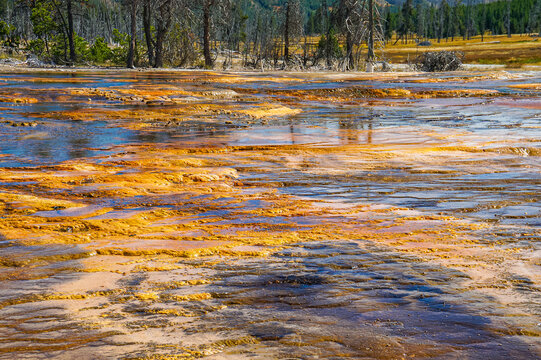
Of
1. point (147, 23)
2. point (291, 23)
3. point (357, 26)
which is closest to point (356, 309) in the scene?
point (147, 23)

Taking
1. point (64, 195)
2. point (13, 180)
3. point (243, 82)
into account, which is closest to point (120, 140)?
point (13, 180)

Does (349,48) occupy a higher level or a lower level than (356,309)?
higher

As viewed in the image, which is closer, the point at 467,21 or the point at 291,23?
the point at 291,23

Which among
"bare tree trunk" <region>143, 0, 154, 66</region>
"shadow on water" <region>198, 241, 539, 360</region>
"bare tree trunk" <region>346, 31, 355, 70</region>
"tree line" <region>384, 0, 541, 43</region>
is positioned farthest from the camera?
"tree line" <region>384, 0, 541, 43</region>

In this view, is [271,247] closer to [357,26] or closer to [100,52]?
[357,26]

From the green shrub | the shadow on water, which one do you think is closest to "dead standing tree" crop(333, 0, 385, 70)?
the green shrub

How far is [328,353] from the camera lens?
239cm

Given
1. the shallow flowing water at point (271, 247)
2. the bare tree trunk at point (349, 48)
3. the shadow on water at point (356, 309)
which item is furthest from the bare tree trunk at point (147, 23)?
the shadow on water at point (356, 309)

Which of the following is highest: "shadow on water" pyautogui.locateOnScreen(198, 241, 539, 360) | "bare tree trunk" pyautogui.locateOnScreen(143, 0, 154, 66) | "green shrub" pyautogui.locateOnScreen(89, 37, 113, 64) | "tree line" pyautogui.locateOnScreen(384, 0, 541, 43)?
"tree line" pyautogui.locateOnScreen(384, 0, 541, 43)

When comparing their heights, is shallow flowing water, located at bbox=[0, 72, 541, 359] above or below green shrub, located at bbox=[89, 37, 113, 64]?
below

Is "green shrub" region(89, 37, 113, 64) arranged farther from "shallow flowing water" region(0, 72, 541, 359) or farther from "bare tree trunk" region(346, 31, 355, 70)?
"shallow flowing water" region(0, 72, 541, 359)

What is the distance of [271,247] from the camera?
375 centimetres

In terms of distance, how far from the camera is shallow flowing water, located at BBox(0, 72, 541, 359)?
2.54 meters

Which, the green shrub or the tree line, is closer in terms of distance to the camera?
the green shrub
